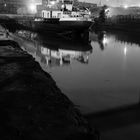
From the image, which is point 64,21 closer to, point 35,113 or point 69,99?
point 69,99

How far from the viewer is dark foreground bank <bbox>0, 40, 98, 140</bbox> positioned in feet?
16.7

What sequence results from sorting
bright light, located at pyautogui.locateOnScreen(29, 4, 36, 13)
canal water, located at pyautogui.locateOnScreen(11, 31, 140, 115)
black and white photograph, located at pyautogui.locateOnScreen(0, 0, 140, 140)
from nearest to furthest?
black and white photograph, located at pyautogui.locateOnScreen(0, 0, 140, 140)
canal water, located at pyautogui.locateOnScreen(11, 31, 140, 115)
bright light, located at pyautogui.locateOnScreen(29, 4, 36, 13)

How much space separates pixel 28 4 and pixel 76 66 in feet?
270

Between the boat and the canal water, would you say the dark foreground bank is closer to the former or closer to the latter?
the canal water

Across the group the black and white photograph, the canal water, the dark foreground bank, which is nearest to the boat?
the black and white photograph

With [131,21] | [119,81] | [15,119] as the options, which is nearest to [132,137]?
[15,119]

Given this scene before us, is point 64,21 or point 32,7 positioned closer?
point 64,21

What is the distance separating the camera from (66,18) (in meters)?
31.2

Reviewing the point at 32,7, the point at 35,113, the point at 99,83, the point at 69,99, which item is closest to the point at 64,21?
the point at 99,83

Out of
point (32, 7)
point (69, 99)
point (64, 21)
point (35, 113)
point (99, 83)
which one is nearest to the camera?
point (35, 113)

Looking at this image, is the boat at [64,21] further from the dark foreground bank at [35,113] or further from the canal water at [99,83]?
the dark foreground bank at [35,113]

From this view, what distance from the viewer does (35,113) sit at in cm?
622

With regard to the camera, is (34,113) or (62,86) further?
(62,86)

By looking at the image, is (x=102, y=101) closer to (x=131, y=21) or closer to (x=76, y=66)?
(x=76, y=66)
